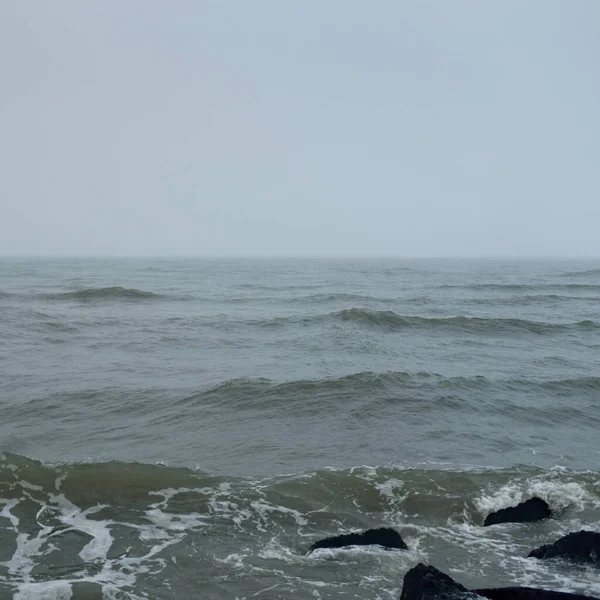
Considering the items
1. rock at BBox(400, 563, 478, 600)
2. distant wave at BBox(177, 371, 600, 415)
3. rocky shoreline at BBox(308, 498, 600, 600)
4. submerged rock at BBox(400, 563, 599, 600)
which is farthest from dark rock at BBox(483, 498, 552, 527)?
distant wave at BBox(177, 371, 600, 415)

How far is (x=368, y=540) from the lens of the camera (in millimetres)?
8242

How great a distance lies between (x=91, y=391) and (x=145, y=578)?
896cm

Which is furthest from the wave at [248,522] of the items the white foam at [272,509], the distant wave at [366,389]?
the distant wave at [366,389]

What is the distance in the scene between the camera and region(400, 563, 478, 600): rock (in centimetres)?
602

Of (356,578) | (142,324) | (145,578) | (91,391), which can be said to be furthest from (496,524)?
(142,324)

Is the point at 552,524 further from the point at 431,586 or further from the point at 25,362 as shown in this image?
the point at 25,362

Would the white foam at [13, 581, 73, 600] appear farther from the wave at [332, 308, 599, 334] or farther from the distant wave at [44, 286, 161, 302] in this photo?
the distant wave at [44, 286, 161, 302]

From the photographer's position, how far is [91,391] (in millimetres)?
15500

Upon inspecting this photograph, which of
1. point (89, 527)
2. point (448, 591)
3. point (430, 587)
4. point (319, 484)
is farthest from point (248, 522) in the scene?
point (448, 591)

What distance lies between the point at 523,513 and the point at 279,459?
4.61 metres

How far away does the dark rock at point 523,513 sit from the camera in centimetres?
923

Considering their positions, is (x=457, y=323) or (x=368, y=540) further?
(x=457, y=323)

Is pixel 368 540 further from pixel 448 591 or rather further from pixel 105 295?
pixel 105 295

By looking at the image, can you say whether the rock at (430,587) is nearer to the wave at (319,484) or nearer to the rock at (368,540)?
the rock at (368,540)
